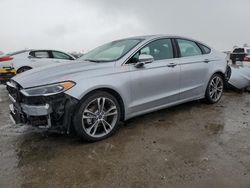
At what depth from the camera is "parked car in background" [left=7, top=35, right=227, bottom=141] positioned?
2.87 m

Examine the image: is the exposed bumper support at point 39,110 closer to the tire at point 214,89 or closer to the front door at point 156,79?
the front door at point 156,79

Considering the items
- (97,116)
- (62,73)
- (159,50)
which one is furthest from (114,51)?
(97,116)

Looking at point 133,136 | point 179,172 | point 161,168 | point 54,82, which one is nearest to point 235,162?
point 179,172

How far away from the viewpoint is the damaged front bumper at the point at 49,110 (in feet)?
9.20

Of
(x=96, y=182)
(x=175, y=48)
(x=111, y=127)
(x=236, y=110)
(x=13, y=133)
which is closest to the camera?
(x=96, y=182)

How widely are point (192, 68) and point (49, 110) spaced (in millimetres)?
2830

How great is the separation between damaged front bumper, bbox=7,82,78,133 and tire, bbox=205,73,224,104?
123 inches

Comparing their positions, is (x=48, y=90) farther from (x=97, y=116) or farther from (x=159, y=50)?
(x=159, y=50)

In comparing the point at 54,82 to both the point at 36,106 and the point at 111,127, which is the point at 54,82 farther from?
the point at 111,127

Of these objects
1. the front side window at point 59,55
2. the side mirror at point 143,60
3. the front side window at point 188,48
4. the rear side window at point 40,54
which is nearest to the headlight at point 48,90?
the side mirror at point 143,60

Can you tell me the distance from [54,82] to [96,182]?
4.44 feet

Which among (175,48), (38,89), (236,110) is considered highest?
(175,48)

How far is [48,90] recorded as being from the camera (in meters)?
2.83

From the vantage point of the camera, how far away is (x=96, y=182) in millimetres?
2283
